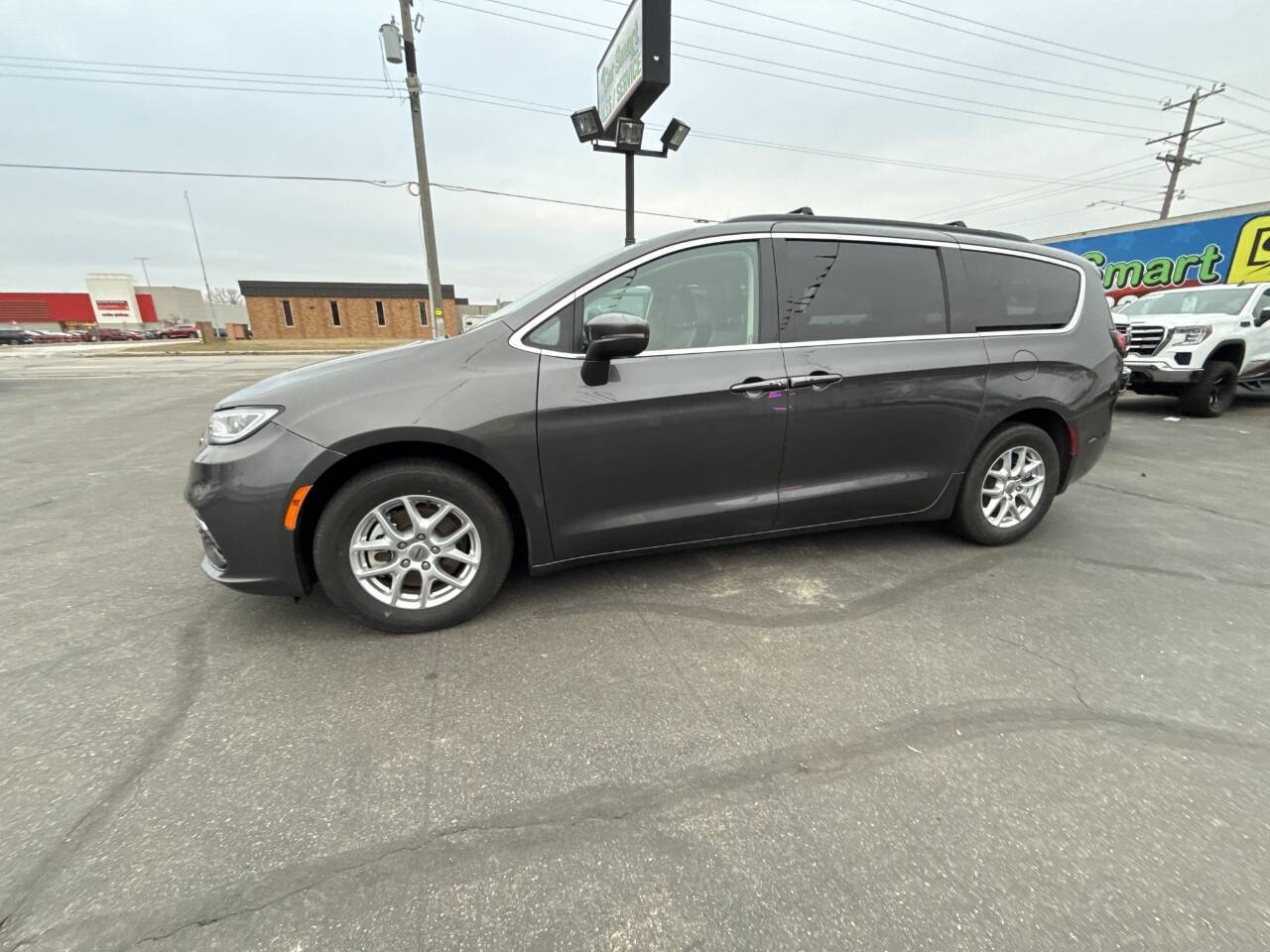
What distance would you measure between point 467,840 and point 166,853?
80cm

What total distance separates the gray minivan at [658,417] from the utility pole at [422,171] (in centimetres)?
1184

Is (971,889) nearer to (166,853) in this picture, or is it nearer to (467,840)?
(467,840)

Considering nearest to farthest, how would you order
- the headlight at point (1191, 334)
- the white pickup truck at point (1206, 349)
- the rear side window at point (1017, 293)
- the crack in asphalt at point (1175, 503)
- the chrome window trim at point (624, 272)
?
the chrome window trim at point (624, 272) → the rear side window at point (1017, 293) → the crack in asphalt at point (1175, 503) → the headlight at point (1191, 334) → the white pickup truck at point (1206, 349)

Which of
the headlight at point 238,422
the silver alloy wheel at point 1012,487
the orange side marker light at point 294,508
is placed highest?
the headlight at point 238,422

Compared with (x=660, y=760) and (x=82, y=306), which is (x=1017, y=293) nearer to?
(x=660, y=760)

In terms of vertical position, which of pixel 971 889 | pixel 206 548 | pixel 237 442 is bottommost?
pixel 971 889

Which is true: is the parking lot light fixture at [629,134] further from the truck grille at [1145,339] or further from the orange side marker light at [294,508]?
the orange side marker light at [294,508]

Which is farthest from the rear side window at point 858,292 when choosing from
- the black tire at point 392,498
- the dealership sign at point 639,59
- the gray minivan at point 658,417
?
the dealership sign at point 639,59

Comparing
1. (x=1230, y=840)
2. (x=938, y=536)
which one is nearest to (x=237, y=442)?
(x=1230, y=840)

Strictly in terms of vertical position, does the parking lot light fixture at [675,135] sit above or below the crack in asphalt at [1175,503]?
above

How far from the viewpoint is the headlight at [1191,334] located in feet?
24.7

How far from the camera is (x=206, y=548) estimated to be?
2479 mm

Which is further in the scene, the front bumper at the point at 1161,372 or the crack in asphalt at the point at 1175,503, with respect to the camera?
the front bumper at the point at 1161,372

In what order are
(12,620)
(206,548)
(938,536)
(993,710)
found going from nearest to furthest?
(993,710), (206,548), (12,620), (938,536)
